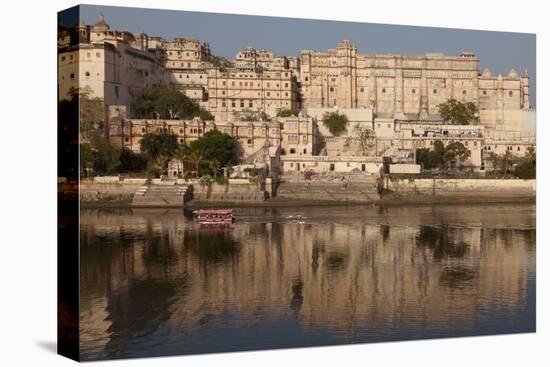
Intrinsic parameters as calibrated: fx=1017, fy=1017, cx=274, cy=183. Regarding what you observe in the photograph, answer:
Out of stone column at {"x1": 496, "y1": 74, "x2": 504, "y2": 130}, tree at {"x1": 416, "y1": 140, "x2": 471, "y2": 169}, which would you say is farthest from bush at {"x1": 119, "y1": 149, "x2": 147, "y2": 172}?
Result: stone column at {"x1": 496, "y1": 74, "x2": 504, "y2": 130}

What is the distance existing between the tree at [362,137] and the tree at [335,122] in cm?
21

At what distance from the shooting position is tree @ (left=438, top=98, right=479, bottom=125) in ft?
49.9

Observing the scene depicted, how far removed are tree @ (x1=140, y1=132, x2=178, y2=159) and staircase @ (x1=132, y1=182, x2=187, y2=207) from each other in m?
0.59

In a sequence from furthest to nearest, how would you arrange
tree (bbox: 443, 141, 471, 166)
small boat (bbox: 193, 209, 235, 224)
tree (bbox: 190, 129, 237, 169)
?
tree (bbox: 443, 141, 471, 166) < tree (bbox: 190, 129, 237, 169) < small boat (bbox: 193, 209, 235, 224)

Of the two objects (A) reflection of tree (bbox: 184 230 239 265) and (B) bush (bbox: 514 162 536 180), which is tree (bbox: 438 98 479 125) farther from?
(A) reflection of tree (bbox: 184 230 239 265)

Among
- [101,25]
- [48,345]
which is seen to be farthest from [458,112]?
[48,345]

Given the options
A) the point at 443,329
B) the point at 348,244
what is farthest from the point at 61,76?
the point at 348,244

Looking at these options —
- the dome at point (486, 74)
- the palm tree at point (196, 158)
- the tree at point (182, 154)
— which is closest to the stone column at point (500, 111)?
the dome at point (486, 74)

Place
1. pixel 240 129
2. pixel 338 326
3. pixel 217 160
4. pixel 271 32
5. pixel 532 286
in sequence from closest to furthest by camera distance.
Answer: pixel 338 326 → pixel 271 32 → pixel 532 286 → pixel 217 160 → pixel 240 129

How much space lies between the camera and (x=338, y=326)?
880cm

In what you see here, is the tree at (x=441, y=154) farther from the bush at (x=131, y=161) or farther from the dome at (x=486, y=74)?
the bush at (x=131, y=161)

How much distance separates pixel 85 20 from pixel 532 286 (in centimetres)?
520

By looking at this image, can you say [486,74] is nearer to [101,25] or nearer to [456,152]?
[456,152]

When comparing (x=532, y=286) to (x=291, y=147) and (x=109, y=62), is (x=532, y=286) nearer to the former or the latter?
(x=109, y=62)
